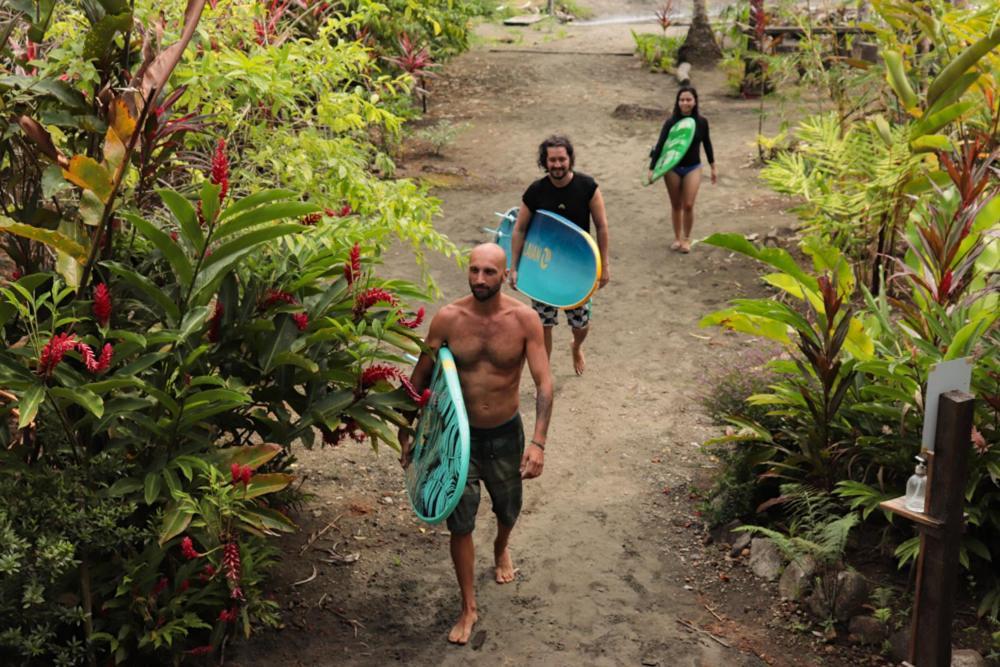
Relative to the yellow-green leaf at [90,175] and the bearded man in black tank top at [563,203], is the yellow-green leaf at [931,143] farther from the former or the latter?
the yellow-green leaf at [90,175]

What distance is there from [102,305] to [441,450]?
5.10 ft

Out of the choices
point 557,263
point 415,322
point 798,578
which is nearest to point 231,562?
point 415,322

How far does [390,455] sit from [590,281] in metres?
1.72

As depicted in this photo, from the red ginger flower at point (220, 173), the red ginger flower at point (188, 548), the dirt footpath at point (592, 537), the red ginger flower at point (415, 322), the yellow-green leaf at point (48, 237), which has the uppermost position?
the red ginger flower at point (220, 173)

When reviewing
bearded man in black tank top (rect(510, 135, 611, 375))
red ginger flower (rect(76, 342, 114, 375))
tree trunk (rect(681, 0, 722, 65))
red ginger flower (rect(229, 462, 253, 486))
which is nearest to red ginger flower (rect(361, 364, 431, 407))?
red ginger flower (rect(229, 462, 253, 486))

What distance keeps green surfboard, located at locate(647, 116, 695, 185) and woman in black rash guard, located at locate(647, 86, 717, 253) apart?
0.17 feet

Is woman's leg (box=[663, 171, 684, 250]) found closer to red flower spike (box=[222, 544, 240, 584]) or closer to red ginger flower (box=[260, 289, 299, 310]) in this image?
red ginger flower (box=[260, 289, 299, 310])

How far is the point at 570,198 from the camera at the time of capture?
26.0 feet

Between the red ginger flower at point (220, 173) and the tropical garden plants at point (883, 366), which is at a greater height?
the red ginger flower at point (220, 173)

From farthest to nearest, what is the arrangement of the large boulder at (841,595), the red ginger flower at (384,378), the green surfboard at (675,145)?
the green surfboard at (675,145), the large boulder at (841,595), the red ginger flower at (384,378)

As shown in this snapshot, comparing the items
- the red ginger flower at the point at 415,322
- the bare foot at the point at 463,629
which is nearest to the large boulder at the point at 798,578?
the bare foot at the point at 463,629

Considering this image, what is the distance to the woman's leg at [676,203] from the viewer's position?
35.9 ft

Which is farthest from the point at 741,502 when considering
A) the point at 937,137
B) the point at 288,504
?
the point at 937,137

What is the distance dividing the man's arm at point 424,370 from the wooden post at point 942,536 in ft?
7.28
